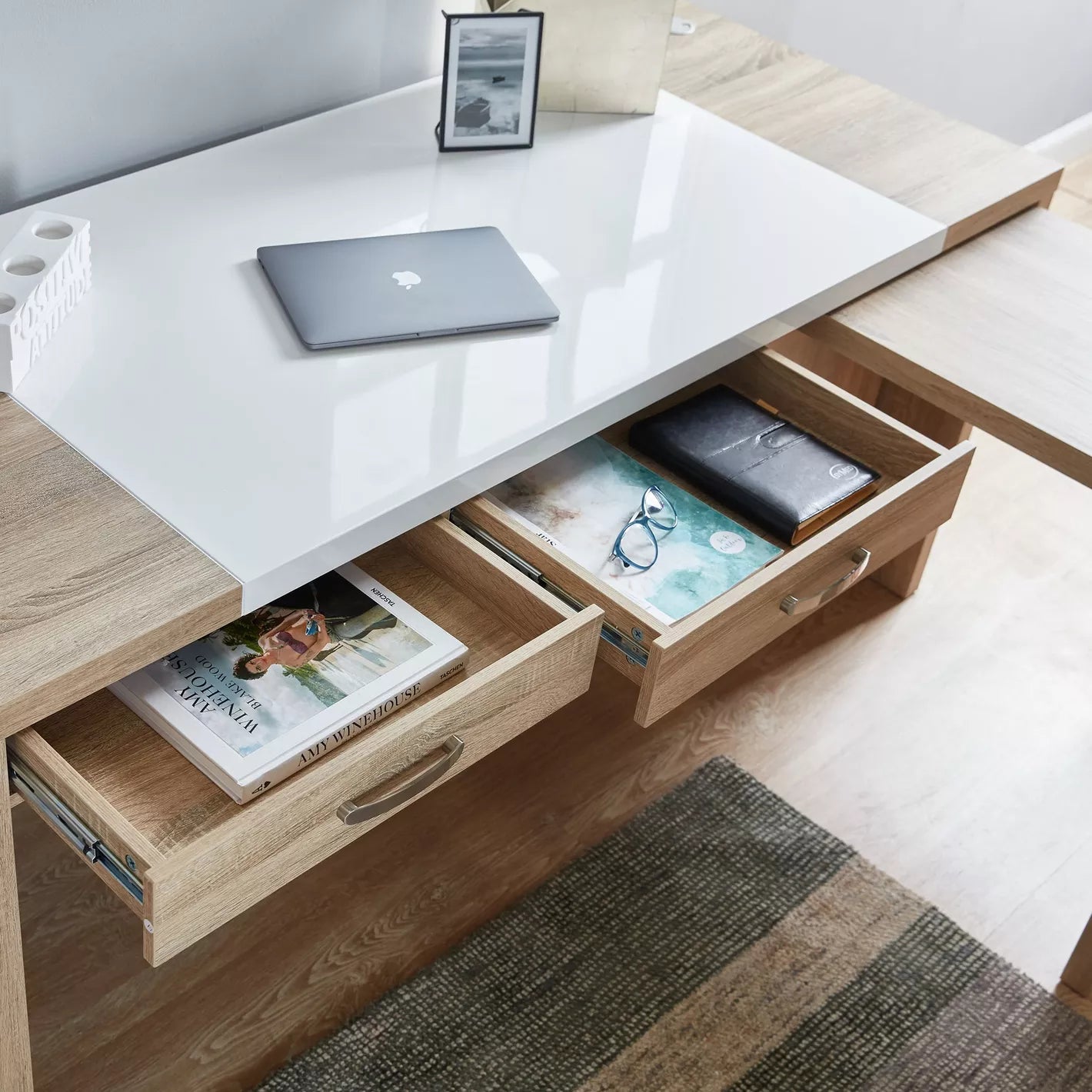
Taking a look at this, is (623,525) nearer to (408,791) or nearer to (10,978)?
(408,791)

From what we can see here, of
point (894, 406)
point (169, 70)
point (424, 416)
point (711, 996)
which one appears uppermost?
point (169, 70)

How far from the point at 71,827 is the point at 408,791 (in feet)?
0.82

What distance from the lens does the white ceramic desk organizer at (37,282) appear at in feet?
3.82

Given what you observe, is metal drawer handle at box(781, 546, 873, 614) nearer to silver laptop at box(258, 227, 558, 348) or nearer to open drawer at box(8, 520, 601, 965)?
open drawer at box(8, 520, 601, 965)

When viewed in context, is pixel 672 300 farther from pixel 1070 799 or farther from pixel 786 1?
pixel 786 1

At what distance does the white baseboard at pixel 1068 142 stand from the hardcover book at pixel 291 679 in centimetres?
253

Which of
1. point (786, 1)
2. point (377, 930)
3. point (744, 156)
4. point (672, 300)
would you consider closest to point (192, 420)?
point (672, 300)

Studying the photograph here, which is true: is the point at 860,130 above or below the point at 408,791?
above

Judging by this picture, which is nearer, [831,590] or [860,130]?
[831,590]

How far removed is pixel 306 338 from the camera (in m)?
1.28

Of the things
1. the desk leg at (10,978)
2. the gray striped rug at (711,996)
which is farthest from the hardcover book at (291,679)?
the gray striped rug at (711,996)

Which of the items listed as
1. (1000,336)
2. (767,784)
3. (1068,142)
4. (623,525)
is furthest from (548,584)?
(1068,142)

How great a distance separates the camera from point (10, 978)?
111 centimetres

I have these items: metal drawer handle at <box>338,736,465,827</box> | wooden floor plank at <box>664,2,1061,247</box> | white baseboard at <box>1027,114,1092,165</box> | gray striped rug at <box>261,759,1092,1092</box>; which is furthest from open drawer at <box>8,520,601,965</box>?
white baseboard at <box>1027,114,1092,165</box>
